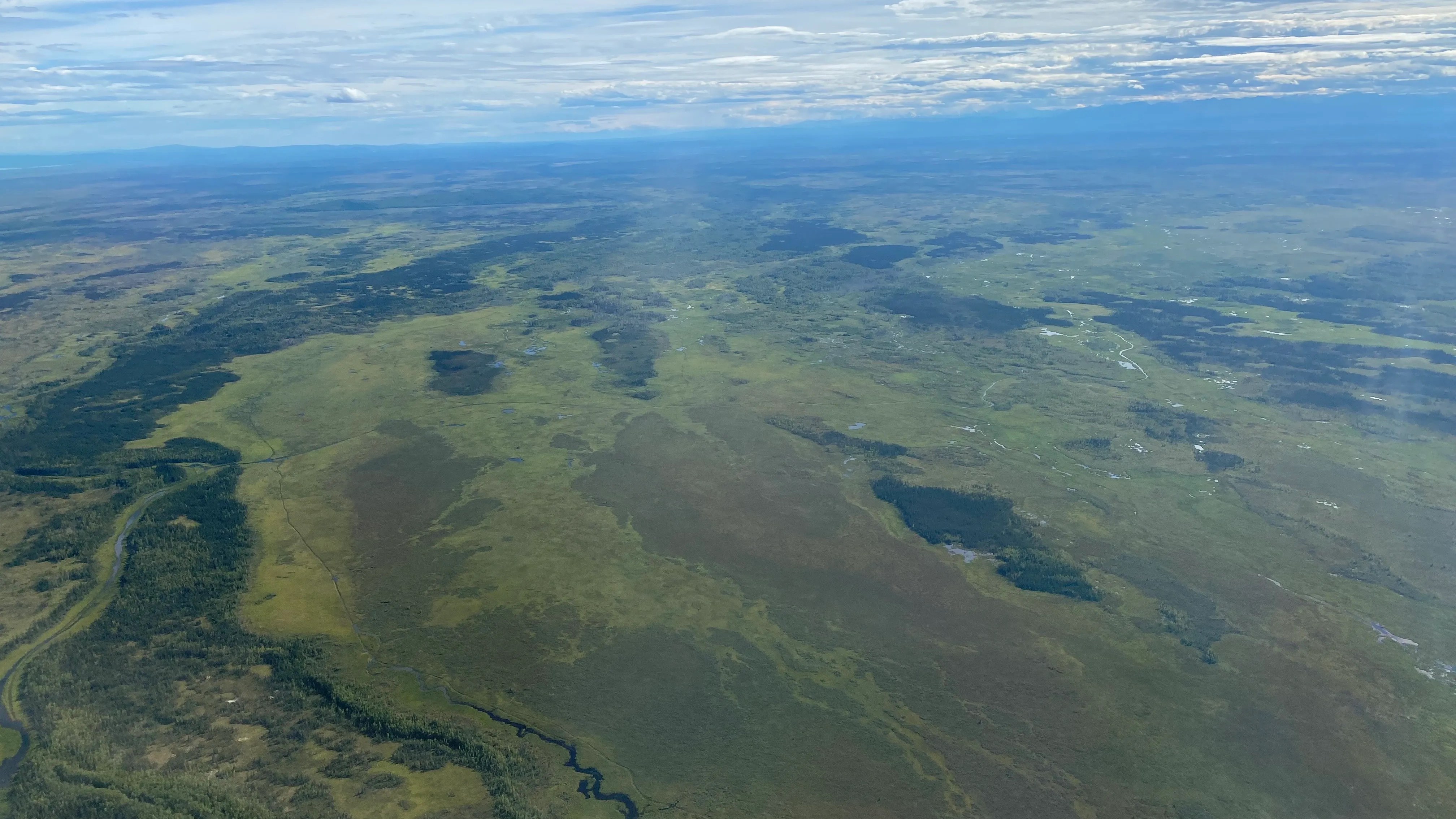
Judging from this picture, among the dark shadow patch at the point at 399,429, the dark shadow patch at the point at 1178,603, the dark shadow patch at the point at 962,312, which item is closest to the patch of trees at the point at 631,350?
the dark shadow patch at the point at 399,429

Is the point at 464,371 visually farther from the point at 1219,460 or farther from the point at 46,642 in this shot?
the point at 1219,460

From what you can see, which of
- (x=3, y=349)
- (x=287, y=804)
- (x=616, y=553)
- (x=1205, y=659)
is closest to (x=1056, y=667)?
(x=1205, y=659)

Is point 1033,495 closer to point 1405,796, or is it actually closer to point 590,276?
point 1405,796

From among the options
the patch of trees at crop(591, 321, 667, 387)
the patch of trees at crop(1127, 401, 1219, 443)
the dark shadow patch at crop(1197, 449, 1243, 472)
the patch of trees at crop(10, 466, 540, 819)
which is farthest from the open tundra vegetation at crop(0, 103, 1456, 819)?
the patch of trees at crop(591, 321, 667, 387)

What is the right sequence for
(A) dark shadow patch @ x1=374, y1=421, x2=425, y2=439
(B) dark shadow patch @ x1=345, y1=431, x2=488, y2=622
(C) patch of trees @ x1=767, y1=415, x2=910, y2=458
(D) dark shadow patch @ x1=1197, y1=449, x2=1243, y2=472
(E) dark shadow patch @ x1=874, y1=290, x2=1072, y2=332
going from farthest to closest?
(E) dark shadow patch @ x1=874, y1=290, x2=1072, y2=332 < (A) dark shadow patch @ x1=374, y1=421, x2=425, y2=439 < (C) patch of trees @ x1=767, y1=415, x2=910, y2=458 < (D) dark shadow patch @ x1=1197, y1=449, x2=1243, y2=472 < (B) dark shadow patch @ x1=345, y1=431, x2=488, y2=622

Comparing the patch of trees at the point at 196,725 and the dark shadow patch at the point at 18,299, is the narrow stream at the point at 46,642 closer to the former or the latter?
the patch of trees at the point at 196,725

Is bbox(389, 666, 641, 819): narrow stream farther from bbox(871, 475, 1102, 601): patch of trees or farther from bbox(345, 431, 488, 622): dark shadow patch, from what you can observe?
bbox(871, 475, 1102, 601): patch of trees

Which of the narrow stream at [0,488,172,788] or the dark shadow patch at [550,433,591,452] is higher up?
the narrow stream at [0,488,172,788]
